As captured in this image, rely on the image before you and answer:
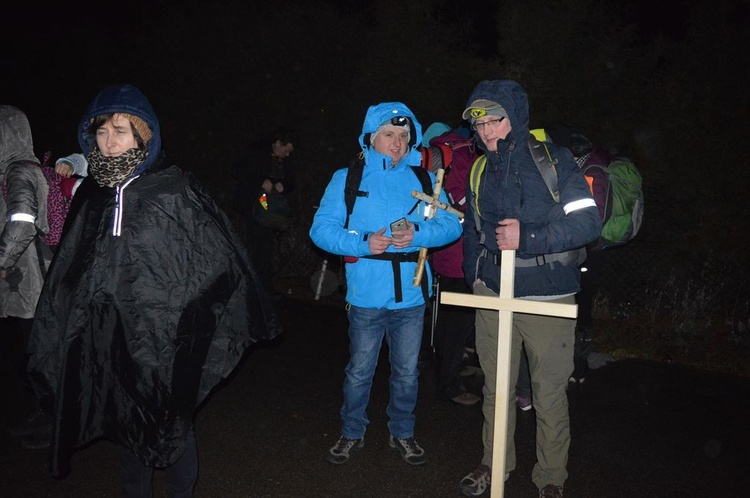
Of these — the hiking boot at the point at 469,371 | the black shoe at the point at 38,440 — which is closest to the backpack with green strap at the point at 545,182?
the hiking boot at the point at 469,371

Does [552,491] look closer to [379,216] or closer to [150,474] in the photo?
[379,216]

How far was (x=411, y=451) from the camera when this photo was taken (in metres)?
4.09

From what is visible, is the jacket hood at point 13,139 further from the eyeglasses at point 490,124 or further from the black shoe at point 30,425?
the eyeglasses at point 490,124

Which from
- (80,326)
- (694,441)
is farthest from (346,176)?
(694,441)

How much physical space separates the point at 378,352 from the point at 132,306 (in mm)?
1693

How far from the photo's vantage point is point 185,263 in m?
2.74

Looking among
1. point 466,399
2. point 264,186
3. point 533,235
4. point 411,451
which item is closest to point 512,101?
A: point 533,235

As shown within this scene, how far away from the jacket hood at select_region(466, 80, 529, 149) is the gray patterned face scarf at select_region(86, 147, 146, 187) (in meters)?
1.67

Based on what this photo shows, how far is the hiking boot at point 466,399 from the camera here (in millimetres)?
5004

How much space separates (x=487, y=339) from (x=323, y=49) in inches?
306

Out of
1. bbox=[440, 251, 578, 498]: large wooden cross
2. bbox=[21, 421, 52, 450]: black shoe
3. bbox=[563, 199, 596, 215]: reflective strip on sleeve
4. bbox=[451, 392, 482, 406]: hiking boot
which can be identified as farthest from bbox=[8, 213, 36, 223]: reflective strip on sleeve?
bbox=[451, 392, 482, 406]: hiking boot

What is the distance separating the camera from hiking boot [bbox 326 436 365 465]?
4090 mm

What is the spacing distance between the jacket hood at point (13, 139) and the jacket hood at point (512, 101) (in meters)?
2.83

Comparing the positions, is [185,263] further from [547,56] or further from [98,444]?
[547,56]
